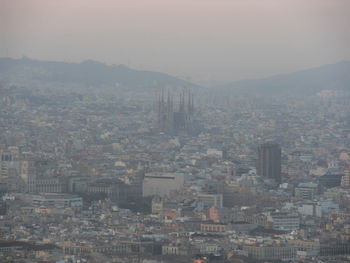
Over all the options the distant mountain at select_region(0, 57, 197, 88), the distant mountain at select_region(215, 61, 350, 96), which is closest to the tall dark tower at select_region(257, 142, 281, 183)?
the distant mountain at select_region(215, 61, 350, 96)

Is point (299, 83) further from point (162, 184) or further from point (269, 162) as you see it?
point (162, 184)

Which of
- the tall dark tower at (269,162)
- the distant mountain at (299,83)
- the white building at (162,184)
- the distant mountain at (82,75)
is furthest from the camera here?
the distant mountain at (82,75)

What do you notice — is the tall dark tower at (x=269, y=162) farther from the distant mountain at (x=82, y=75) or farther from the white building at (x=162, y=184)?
the distant mountain at (x=82, y=75)

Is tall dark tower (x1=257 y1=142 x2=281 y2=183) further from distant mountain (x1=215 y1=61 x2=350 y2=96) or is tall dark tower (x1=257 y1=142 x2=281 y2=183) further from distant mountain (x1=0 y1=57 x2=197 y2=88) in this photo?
distant mountain (x1=0 y1=57 x2=197 y2=88)

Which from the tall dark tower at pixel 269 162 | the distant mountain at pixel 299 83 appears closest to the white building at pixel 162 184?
the tall dark tower at pixel 269 162

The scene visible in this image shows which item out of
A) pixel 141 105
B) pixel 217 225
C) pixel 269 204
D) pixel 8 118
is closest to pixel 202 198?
pixel 269 204
